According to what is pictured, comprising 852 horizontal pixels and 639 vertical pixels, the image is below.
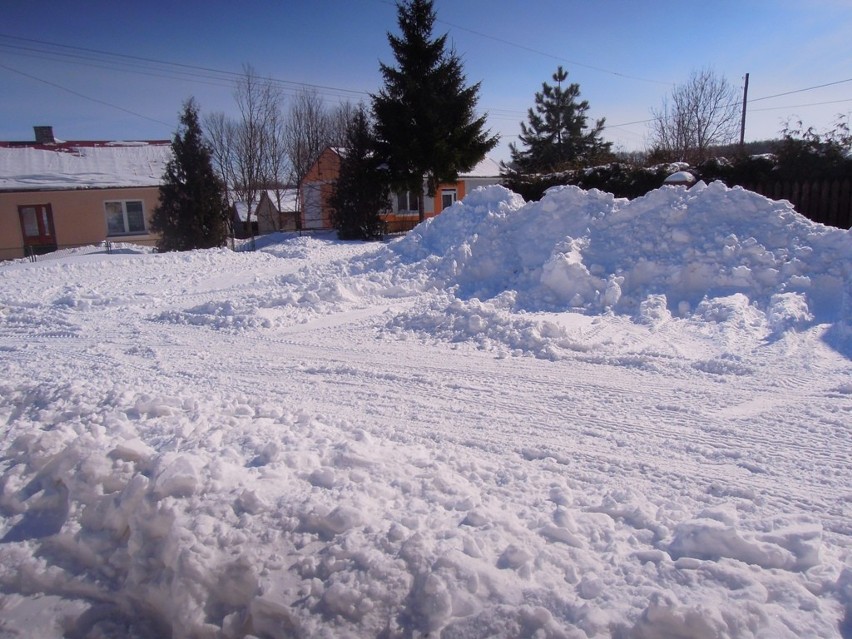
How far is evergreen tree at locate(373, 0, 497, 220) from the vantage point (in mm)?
25266

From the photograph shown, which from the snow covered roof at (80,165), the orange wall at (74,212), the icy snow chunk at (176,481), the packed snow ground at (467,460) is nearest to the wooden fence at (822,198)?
the packed snow ground at (467,460)

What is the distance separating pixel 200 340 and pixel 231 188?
93.6ft

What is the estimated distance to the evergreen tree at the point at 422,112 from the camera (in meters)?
25.3

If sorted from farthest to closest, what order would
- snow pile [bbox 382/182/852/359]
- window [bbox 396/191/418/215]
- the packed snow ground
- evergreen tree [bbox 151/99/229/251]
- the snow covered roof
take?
window [bbox 396/191/418/215]
the snow covered roof
evergreen tree [bbox 151/99/229/251]
snow pile [bbox 382/182/852/359]
the packed snow ground

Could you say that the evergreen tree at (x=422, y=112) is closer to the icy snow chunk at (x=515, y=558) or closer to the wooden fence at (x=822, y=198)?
the wooden fence at (x=822, y=198)

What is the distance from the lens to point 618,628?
2715 mm

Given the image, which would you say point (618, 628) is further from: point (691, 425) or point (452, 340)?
point (452, 340)

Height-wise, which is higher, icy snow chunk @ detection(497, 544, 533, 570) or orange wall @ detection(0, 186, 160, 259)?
orange wall @ detection(0, 186, 160, 259)

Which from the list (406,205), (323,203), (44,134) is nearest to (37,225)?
(44,134)

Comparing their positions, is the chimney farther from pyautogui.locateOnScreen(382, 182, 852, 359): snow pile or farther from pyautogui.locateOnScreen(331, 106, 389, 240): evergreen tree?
pyautogui.locateOnScreen(382, 182, 852, 359): snow pile

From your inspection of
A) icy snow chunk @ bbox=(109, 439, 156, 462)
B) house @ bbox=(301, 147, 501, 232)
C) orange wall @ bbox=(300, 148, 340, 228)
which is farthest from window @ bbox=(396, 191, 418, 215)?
icy snow chunk @ bbox=(109, 439, 156, 462)

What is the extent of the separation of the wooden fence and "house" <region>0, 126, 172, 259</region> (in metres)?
22.8

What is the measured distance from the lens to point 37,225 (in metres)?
26.2

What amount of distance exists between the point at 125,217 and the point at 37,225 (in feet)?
12.0
